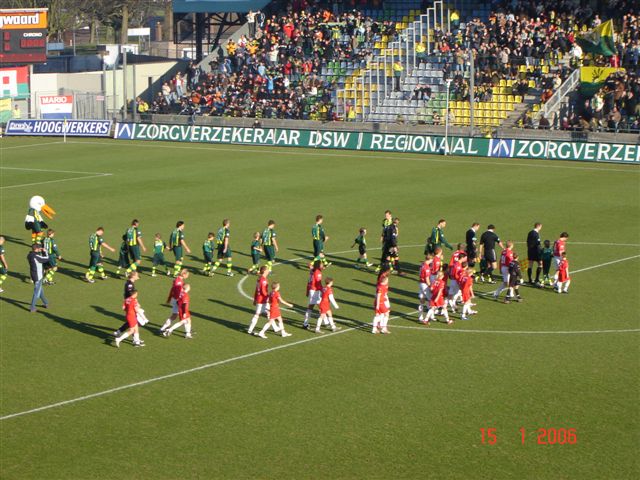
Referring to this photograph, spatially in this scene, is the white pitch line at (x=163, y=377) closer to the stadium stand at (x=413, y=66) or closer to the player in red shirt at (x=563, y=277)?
the player in red shirt at (x=563, y=277)

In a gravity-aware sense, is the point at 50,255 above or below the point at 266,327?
above

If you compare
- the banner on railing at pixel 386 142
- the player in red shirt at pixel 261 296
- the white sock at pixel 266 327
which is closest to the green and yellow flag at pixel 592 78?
the banner on railing at pixel 386 142

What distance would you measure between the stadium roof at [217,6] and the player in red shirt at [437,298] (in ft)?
209

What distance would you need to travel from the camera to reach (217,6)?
88625mm

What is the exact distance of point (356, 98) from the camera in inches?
2926

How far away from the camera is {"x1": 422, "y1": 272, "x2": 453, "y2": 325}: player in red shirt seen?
26734 mm

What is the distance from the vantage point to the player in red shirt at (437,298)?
26734 mm

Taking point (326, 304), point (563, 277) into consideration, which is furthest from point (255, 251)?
point (563, 277)

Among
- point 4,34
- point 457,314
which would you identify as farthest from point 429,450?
point 4,34

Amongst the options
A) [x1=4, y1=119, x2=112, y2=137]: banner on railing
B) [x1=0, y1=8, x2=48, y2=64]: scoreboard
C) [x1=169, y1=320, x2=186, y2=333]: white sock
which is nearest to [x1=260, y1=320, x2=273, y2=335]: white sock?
[x1=169, y1=320, x2=186, y2=333]: white sock

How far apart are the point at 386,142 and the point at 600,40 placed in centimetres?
1413

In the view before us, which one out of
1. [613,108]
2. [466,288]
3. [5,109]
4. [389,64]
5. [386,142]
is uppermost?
[389,64]

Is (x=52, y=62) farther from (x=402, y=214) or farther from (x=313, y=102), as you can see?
(x=402, y=214)
